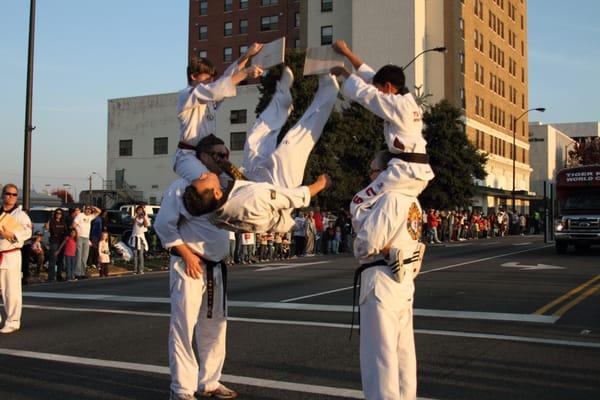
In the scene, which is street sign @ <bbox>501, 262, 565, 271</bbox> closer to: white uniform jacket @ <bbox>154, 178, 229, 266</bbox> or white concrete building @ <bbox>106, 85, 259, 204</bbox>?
white uniform jacket @ <bbox>154, 178, 229, 266</bbox>

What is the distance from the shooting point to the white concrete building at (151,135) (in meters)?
62.0

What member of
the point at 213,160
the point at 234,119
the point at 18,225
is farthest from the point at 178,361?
the point at 234,119

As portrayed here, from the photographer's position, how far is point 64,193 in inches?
4688

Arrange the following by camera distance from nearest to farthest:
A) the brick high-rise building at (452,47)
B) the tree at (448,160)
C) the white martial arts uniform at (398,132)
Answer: the white martial arts uniform at (398,132) → the tree at (448,160) → the brick high-rise building at (452,47)

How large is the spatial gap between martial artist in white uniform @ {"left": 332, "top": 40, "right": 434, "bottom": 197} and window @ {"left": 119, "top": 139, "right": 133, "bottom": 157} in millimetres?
64510

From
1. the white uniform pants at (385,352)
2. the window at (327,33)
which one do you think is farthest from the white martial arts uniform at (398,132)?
the window at (327,33)

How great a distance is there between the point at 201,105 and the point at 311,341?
3.89 meters

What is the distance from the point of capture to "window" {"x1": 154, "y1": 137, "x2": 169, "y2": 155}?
64.4 m

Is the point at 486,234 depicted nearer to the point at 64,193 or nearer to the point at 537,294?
the point at 537,294

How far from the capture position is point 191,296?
558cm

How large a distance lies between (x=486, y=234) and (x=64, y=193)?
9168 centimetres

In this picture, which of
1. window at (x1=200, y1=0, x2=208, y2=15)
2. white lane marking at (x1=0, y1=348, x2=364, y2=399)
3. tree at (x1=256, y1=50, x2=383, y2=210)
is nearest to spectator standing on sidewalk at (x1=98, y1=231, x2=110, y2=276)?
white lane marking at (x1=0, y1=348, x2=364, y2=399)

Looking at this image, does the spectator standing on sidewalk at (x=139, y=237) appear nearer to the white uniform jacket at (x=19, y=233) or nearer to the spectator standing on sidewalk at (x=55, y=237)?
the spectator standing on sidewalk at (x=55, y=237)

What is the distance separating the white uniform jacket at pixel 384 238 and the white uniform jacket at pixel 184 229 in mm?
1322
